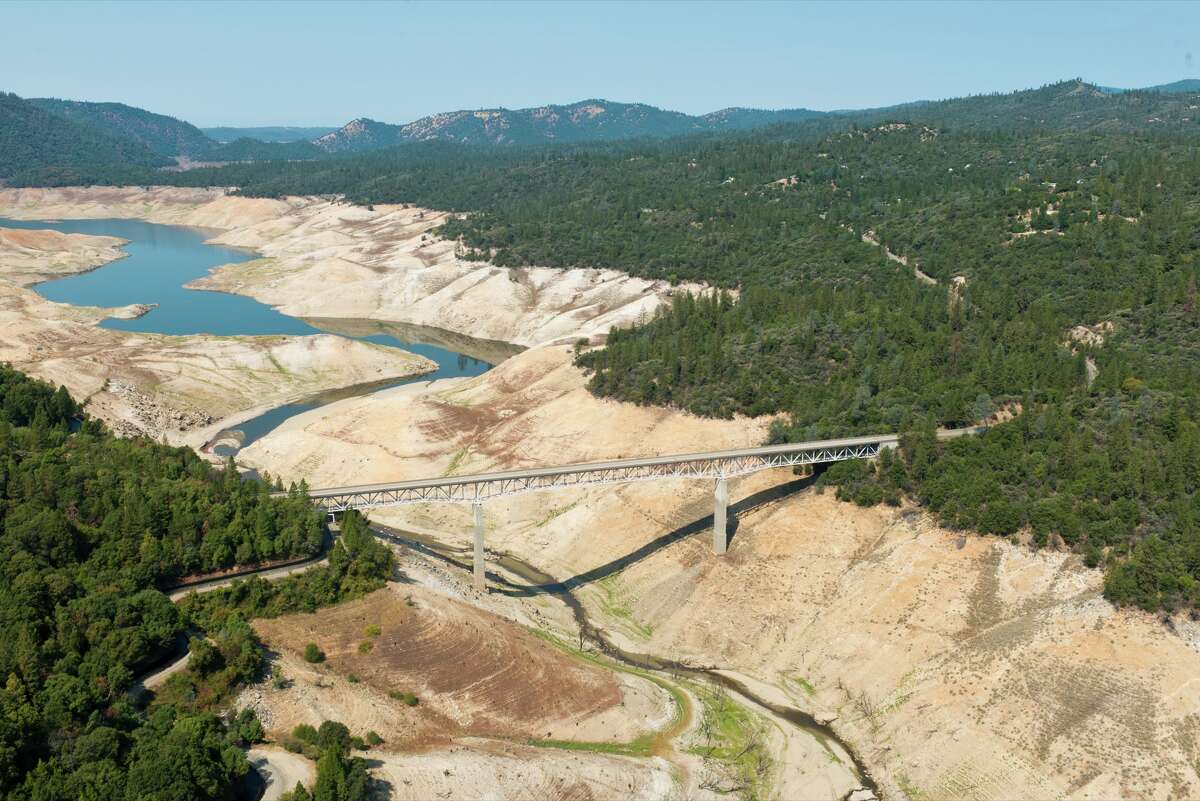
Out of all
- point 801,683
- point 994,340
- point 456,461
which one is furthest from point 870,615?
point 456,461

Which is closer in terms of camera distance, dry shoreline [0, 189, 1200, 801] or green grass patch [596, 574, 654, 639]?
dry shoreline [0, 189, 1200, 801]

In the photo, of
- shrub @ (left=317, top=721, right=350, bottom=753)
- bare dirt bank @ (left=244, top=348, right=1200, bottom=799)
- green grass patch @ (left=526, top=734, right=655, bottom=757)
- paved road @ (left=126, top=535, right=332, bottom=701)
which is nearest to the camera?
shrub @ (left=317, top=721, right=350, bottom=753)

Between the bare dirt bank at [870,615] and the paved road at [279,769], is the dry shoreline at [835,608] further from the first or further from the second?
the paved road at [279,769]

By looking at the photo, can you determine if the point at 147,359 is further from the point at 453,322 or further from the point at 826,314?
the point at 826,314

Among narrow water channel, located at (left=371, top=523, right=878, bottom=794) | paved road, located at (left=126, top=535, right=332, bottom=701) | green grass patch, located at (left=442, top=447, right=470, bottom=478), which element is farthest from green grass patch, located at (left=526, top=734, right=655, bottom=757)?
green grass patch, located at (left=442, top=447, right=470, bottom=478)

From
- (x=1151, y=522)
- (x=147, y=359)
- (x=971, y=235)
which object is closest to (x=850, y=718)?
(x=1151, y=522)

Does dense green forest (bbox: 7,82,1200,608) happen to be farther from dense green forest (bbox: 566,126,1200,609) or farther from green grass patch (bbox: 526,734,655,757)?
green grass patch (bbox: 526,734,655,757)
